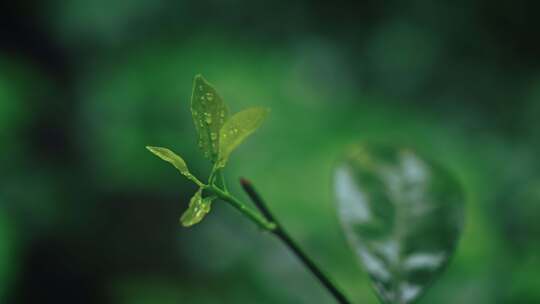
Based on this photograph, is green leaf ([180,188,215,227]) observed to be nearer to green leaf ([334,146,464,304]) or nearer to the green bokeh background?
green leaf ([334,146,464,304])

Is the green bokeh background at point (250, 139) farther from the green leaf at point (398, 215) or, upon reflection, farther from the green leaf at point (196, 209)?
the green leaf at point (196, 209)

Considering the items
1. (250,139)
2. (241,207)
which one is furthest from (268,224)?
(250,139)

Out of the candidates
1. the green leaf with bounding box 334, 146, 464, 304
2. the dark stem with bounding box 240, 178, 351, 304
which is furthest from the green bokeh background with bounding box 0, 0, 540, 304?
the dark stem with bounding box 240, 178, 351, 304

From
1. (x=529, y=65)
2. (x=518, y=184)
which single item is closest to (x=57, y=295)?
(x=518, y=184)

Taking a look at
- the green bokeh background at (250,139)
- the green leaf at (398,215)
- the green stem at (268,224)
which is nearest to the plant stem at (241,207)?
the green stem at (268,224)

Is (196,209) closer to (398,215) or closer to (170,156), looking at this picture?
(170,156)

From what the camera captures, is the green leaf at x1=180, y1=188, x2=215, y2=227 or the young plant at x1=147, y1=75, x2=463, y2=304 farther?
the young plant at x1=147, y1=75, x2=463, y2=304
